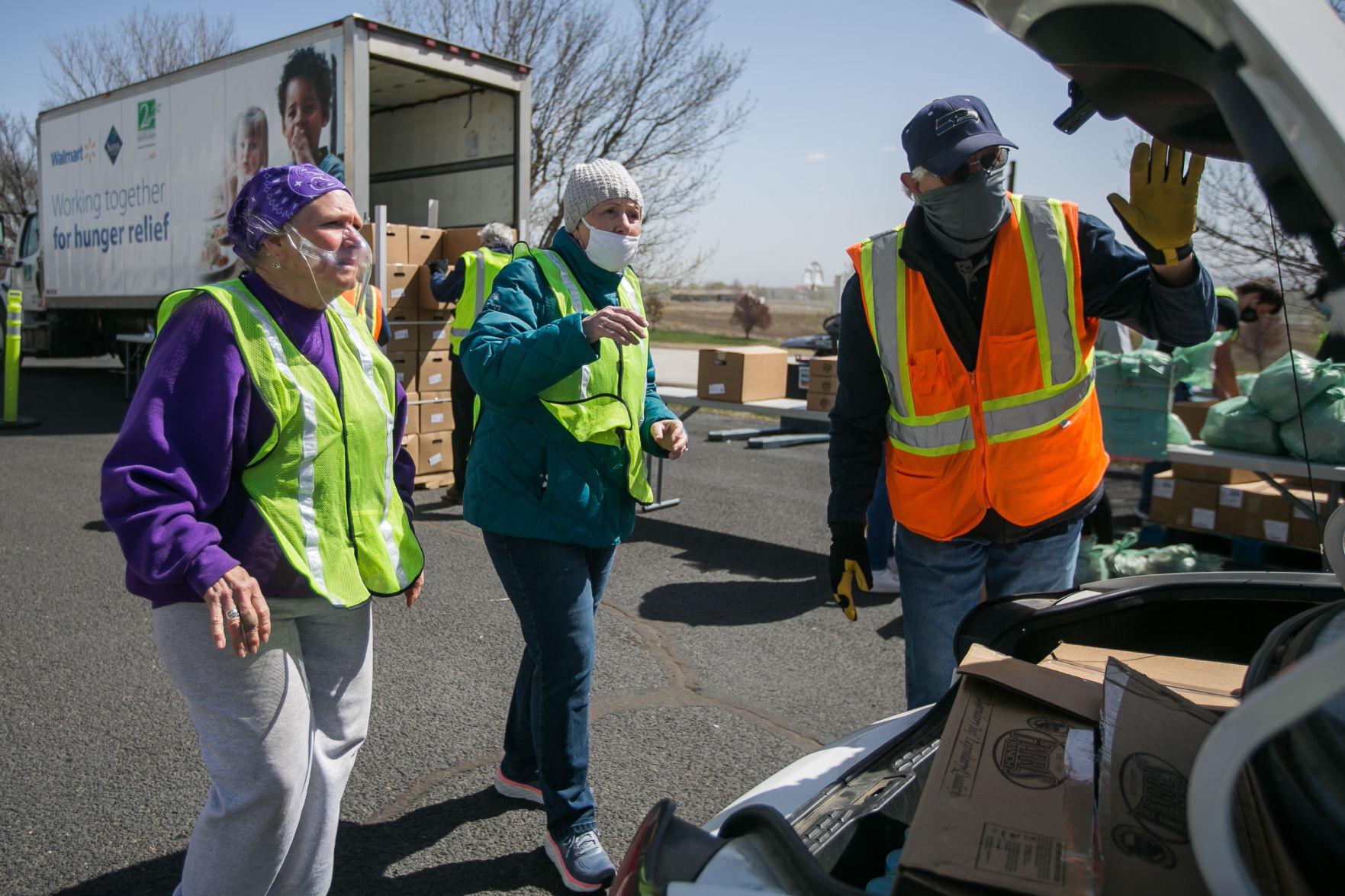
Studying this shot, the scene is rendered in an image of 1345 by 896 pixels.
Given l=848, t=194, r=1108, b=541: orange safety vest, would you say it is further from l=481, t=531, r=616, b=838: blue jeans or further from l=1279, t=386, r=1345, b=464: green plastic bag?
l=1279, t=386, r=1345, b=464: green plastic bag

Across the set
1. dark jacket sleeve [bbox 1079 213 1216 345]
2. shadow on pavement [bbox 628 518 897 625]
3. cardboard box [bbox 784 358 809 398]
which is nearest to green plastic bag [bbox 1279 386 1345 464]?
shadow on pavement [bbox 628 518 897 625]

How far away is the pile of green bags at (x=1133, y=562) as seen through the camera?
5566 millimetres

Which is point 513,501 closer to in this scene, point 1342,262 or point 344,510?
point 344,510

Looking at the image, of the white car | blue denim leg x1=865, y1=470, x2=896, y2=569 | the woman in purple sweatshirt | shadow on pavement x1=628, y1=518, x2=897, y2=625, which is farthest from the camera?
blue denim leg x1=865, y1=470, x2=896, y2=569

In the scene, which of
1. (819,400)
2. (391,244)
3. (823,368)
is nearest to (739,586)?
(819,400)

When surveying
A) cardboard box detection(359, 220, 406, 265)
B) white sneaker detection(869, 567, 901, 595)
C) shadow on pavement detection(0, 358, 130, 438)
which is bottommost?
white sneaker detection(869, 567, 901, 595)

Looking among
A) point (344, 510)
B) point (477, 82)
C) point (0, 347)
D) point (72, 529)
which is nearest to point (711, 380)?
point (477, 82)

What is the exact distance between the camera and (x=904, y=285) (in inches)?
104

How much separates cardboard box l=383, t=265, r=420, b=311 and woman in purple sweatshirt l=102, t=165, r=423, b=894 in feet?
19.2

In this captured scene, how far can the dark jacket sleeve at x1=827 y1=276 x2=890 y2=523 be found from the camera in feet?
9.00

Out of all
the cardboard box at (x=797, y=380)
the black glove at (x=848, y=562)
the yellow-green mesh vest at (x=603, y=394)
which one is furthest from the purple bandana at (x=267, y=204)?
the cardboard box at (x=797, y=380)

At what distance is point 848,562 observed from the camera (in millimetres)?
2773

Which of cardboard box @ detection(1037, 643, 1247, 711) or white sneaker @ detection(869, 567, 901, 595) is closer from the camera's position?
cardboard box @ detection(1037, 643, 1247, 711)

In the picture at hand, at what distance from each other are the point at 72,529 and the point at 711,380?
4540mm
